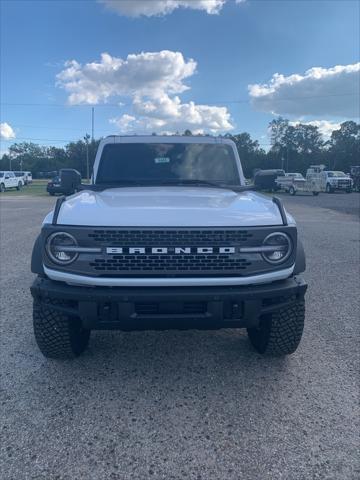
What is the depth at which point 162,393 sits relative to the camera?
3080 mm

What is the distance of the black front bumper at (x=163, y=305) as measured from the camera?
278cm

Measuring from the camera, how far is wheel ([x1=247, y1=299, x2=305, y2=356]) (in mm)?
3236

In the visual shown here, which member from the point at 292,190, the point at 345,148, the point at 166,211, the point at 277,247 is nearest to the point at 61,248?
the point at 166,211

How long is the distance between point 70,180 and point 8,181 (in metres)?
38.1

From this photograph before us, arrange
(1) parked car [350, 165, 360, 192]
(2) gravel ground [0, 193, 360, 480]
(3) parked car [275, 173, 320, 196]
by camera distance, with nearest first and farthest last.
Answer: (2) gravel ground [0, 193, 360, 480]
(3) parked car [275, 173, 320, 196]
(1) parked car [350, 165, 360, 192]

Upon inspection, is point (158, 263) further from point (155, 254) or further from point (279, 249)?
point (279, 249)

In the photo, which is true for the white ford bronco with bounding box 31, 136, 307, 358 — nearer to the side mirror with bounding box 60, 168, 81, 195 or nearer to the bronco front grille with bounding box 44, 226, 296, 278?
the bronco front grille with bounding box 44, 226, 296, 278

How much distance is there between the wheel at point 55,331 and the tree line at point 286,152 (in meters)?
60.0

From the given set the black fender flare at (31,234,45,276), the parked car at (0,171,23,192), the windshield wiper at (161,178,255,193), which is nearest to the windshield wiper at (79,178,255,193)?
the windshield wiper at (161,178,255,193)

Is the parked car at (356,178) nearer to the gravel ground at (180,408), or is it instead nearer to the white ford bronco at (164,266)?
the gravel ground at (180,408)

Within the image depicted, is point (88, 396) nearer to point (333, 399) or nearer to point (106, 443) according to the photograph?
point (106, 443)

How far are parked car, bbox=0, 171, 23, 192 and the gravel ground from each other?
37.2 m

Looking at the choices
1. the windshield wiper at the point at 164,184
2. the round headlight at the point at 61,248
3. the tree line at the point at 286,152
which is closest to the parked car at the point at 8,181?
the tree line at the point at 286,152

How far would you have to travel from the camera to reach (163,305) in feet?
9.16
